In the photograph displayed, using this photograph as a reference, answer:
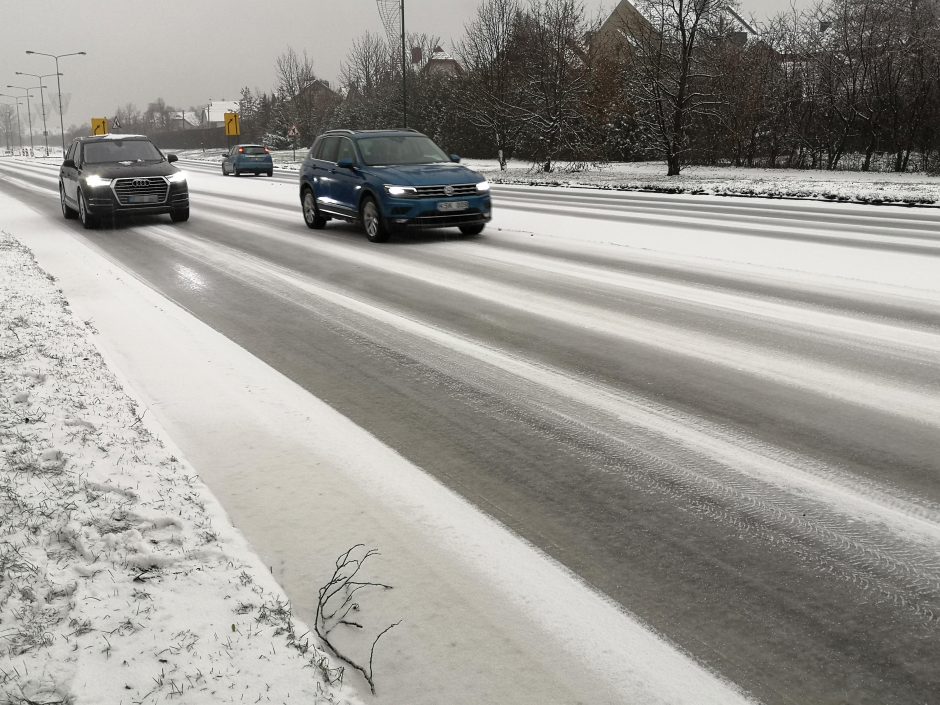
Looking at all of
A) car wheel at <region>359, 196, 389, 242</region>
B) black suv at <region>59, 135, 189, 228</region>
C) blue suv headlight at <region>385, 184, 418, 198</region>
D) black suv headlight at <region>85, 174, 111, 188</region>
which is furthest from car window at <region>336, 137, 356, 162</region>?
black suv headlight at <region>85, 174, 111, 188</region>

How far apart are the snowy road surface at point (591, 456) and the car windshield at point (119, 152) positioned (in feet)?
23.9

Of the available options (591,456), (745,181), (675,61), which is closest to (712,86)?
(675,61)

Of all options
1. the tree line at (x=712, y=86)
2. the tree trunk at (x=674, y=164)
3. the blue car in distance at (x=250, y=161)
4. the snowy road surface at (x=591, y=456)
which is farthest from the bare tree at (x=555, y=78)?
the snowy road surface at (x=591, y=456)

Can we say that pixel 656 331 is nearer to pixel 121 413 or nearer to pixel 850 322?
pixel 850 322

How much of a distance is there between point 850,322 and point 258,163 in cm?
3692

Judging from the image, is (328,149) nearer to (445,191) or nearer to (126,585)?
(445,191)

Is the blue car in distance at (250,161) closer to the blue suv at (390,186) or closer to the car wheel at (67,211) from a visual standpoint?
the car wheel at (67,211)

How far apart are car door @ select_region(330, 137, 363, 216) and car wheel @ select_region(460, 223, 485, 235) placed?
1813 millimetres

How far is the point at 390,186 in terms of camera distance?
44.3 ft

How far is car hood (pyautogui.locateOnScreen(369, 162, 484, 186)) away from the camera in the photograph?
531 inches

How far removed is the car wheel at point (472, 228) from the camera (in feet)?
48.0

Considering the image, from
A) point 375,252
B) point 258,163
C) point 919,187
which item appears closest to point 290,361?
Answer: point 375,252

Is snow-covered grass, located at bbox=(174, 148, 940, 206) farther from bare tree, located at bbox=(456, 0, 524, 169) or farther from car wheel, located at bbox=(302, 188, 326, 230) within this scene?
car wheel, located at bbox=(302, 188, 326, 230)

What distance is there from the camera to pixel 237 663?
271cm
